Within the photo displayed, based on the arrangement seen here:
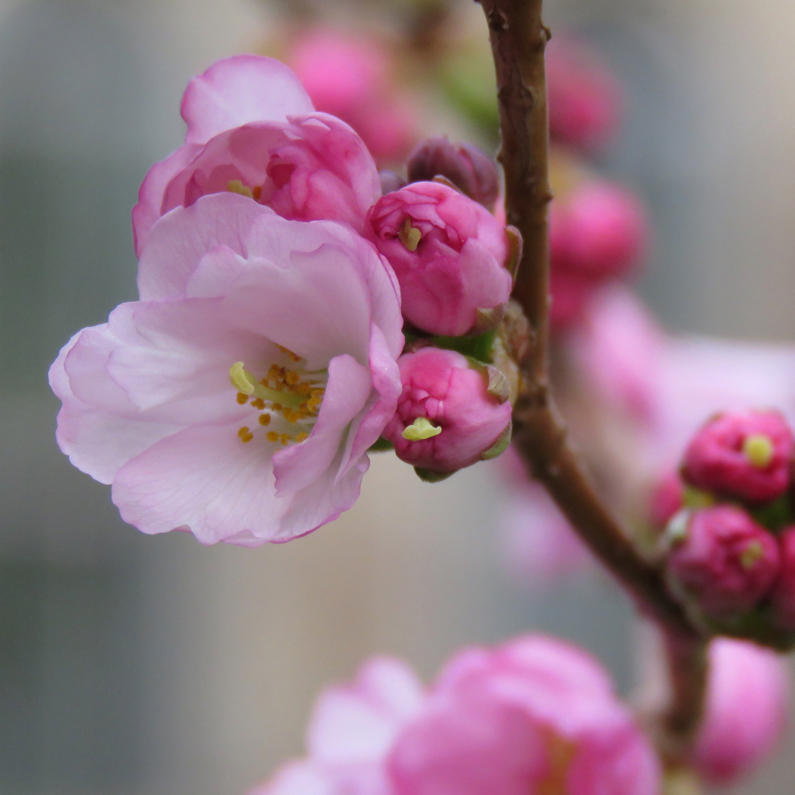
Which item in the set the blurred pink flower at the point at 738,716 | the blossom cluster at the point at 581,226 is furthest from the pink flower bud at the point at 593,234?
the blurred pink flower at the point at 738,716

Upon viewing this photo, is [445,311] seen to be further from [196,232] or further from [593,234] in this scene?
[593,234]

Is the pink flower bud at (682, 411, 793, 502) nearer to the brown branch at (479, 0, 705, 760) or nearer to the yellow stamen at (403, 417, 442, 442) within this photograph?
the brown branch at (479, 0, 705, 760)

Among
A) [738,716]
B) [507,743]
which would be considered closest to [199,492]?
[507,743]

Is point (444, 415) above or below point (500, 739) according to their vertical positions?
above

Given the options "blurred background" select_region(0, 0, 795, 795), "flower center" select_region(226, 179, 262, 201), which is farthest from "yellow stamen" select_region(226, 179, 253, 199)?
"blurred background" select_region(0, 0, 795, 795)

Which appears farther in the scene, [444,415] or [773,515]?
[773,515]

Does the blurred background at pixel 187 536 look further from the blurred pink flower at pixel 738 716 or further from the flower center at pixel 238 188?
the flower center at pixel 238 188
